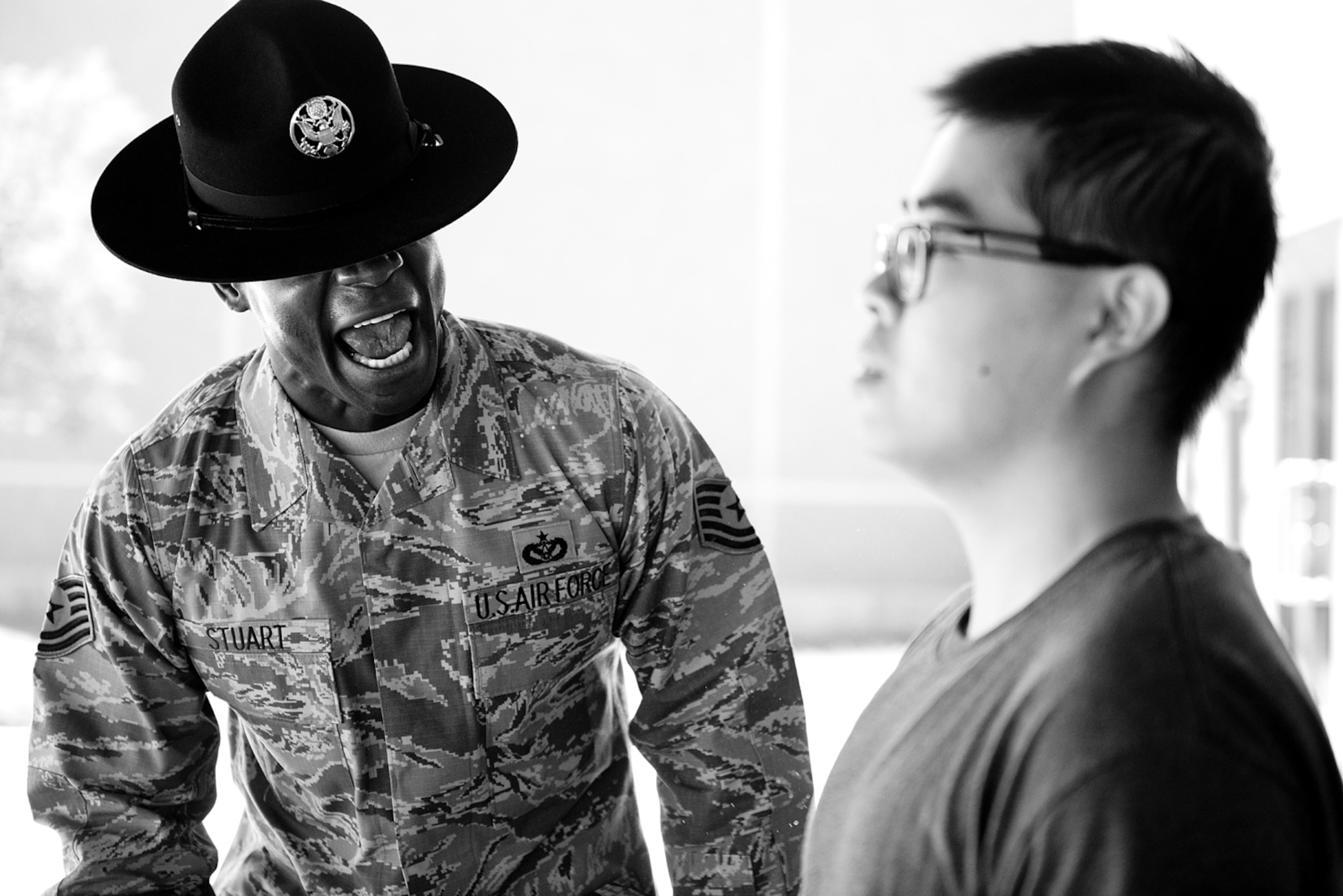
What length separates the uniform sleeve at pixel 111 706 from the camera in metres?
1.75

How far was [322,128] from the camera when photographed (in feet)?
5.19

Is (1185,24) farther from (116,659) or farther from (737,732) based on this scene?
(116,659)

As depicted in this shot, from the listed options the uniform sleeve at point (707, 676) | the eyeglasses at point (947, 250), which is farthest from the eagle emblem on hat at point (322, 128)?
the eyeglasses at point (947, 250)

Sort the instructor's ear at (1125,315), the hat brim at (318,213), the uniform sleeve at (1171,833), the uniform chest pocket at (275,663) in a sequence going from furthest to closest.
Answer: the uniform chest pocket at (275,663) → the hat brim at (318,213) → the instructor's ear at (1125,315) → the uniform sleeve at (1171,833)

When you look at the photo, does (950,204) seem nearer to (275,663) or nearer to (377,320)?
(377,320)

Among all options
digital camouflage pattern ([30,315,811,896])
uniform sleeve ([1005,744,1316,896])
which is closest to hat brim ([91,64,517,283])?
digital camouflage pattern ([30,315,811,896])

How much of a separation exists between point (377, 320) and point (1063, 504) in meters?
0.99

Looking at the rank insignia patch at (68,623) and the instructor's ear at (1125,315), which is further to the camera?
the rank insignia patch at (68,623)

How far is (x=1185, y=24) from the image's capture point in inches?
222

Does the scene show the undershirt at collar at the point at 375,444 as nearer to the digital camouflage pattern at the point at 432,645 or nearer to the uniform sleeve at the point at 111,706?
the digital camouflage pattern at the point at 432,645

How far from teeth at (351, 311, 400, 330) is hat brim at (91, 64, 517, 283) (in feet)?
0.32

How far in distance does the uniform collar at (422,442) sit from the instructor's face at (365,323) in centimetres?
9

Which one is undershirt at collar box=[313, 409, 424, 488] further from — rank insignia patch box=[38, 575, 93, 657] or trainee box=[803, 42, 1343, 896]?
trainee box=[803, 42, 1343, 896]

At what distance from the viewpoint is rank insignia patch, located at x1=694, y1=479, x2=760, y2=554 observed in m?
1.79
